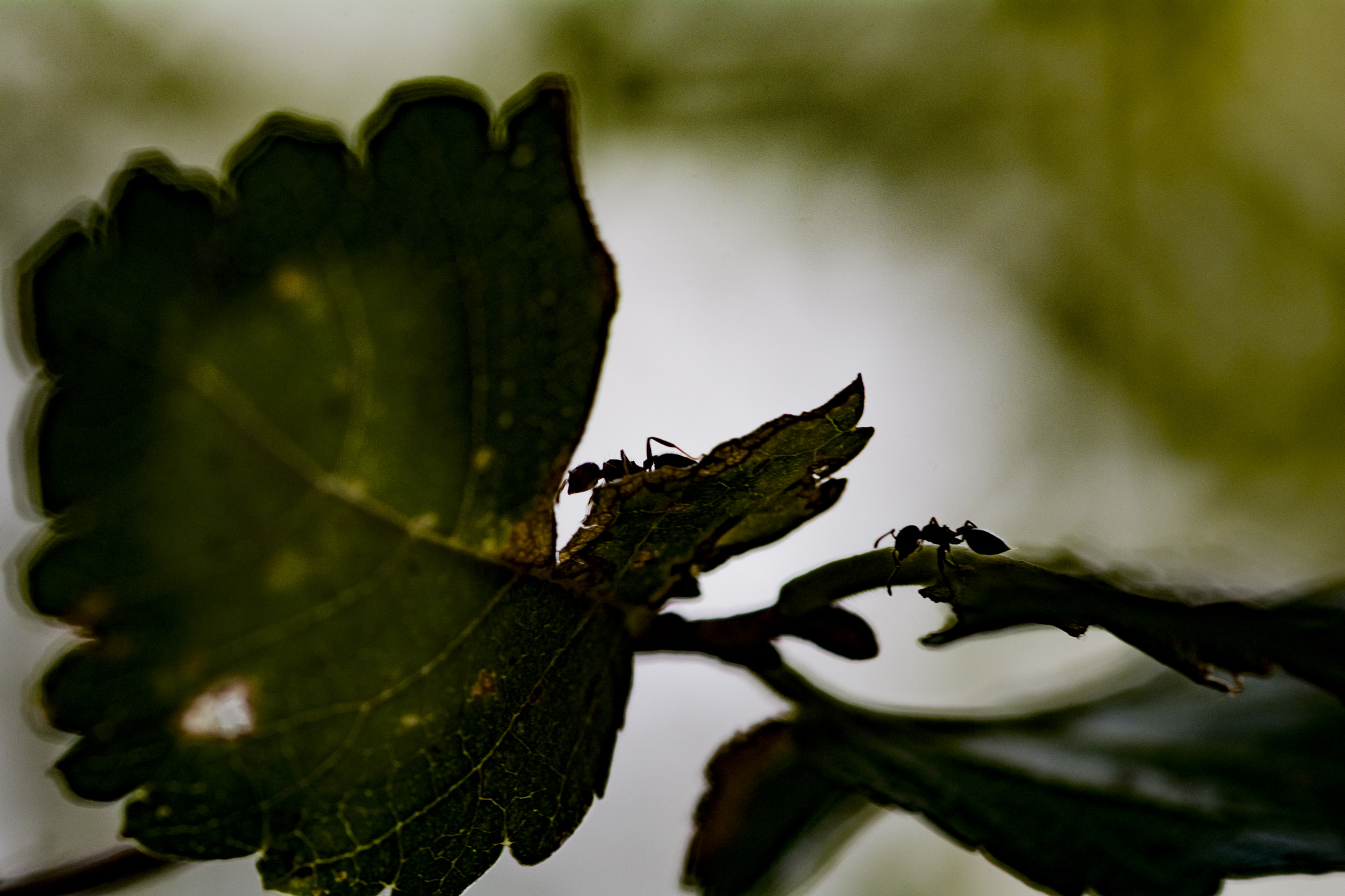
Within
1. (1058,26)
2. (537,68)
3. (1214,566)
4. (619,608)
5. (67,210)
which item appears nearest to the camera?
(67,210)

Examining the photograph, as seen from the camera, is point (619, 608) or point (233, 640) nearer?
point (233, 640)

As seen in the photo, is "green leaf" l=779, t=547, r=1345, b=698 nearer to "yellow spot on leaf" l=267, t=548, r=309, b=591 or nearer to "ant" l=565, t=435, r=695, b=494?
"ant" l=565, t=435, r=695, b=494

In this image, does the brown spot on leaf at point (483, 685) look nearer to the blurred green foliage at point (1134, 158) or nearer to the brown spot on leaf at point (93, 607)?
the brown spot on leaf at point (93, 607)

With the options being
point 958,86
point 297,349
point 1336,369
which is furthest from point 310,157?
point 1336,369

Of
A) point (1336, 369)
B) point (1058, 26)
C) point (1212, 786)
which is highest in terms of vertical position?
point (1058, 26)

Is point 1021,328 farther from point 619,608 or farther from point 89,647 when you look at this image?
point 89,647

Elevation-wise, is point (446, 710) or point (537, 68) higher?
point (537, 68)

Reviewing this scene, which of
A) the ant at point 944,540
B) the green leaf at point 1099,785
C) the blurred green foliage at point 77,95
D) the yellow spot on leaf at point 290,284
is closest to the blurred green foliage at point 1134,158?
the blurred green foliage at point 77,95
